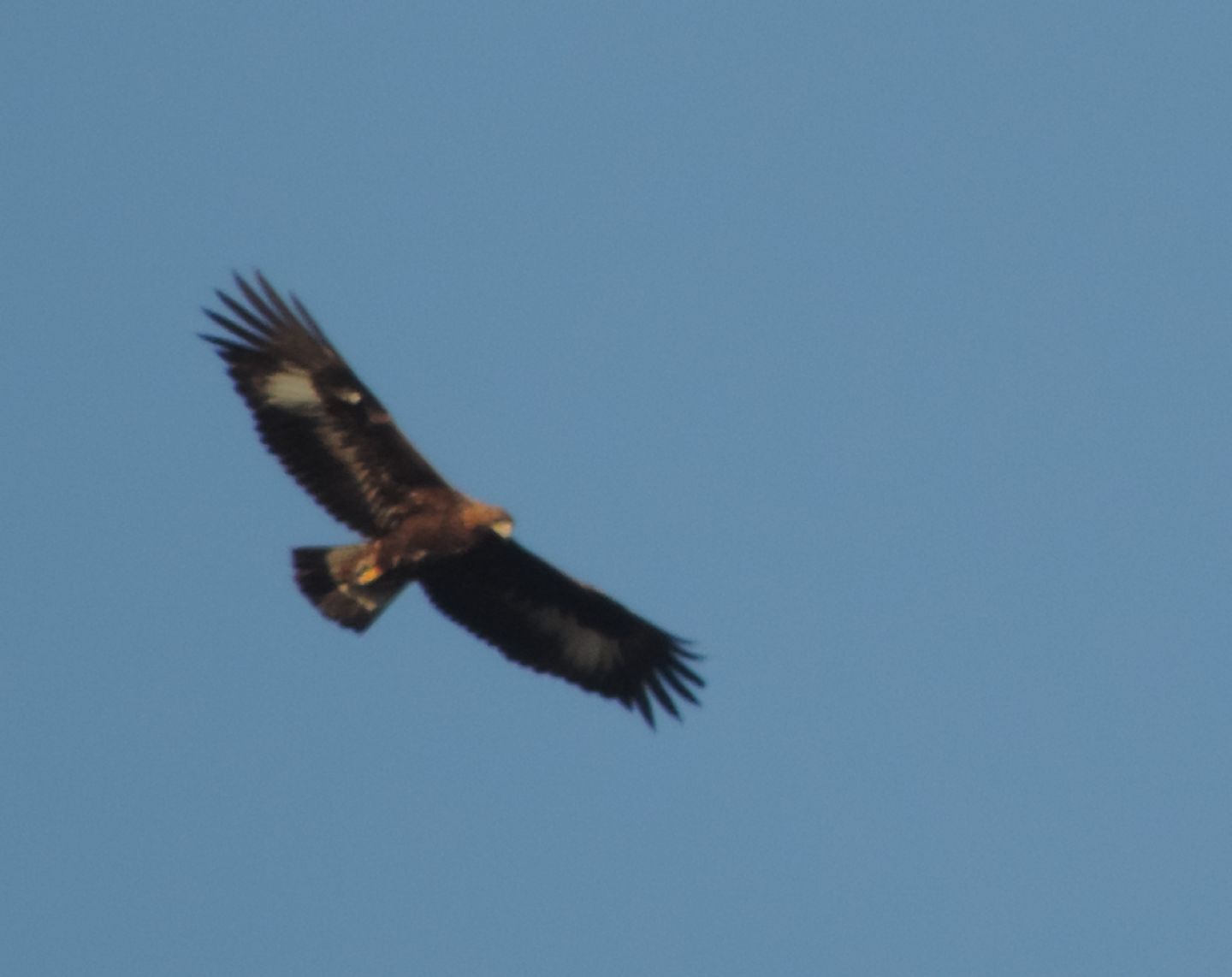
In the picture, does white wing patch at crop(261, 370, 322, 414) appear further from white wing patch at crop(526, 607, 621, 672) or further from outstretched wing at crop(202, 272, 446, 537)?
white wing patch at crop(526, 607, 621, 672)

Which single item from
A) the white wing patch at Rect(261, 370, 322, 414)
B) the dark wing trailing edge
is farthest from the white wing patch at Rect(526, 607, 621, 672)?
the white wing patch at Rect(261, 370, 322, 414)

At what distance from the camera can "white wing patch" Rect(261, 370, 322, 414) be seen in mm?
17578

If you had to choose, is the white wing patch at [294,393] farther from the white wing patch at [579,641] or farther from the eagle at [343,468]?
the white wing patch at [579,641]

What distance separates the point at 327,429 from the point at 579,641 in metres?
2.63

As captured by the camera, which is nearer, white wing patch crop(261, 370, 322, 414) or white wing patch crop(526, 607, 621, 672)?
white wing patch crop(261, 370, 322, 414)

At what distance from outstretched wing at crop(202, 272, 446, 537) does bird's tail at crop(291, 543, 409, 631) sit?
0.21 m

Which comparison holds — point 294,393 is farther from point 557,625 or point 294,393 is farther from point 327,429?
point 557,625

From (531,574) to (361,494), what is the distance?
147cm

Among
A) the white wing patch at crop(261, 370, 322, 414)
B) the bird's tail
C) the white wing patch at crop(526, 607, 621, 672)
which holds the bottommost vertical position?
the bird's tail

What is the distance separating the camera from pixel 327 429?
57.7 ft

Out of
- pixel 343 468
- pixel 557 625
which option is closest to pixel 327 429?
pixel 343 468

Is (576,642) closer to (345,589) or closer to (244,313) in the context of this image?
(345,589)

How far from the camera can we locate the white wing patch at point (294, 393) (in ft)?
57.7

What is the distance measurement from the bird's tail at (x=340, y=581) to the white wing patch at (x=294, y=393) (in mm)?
959
